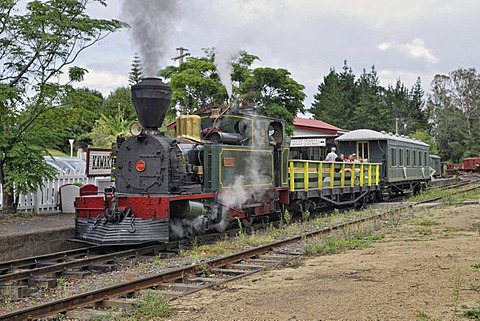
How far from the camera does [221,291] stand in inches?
283

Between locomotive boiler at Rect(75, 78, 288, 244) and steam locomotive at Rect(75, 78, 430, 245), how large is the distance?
0.06ft

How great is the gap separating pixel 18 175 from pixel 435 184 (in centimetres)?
2613

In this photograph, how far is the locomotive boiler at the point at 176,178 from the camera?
1034 cm

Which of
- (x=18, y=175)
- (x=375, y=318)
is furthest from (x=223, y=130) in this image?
(x=375, y=318)

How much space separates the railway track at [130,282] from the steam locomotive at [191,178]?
25.7 inches

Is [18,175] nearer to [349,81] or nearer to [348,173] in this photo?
[348,173]

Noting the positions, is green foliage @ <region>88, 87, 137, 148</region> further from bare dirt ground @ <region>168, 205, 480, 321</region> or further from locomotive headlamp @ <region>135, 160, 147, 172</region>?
bare dirt ground @ <region>168, 205, 480, 321</region>

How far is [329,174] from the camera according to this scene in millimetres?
16797

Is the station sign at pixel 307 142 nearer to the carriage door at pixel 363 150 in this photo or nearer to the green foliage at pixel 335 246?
the carriage door at pixel 363 150

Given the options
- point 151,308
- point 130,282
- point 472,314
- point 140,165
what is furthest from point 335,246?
point 151,308

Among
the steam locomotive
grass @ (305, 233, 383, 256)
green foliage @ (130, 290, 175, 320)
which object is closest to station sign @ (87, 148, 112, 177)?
the steam locomotive

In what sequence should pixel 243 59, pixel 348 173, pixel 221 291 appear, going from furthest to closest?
pixel 243 59 < pixel 348 173 < pixel 221 291

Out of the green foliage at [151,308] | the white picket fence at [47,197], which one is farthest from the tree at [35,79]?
the green foliage at [151,308]

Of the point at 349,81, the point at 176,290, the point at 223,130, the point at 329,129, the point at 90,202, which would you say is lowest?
the point at 176,290
